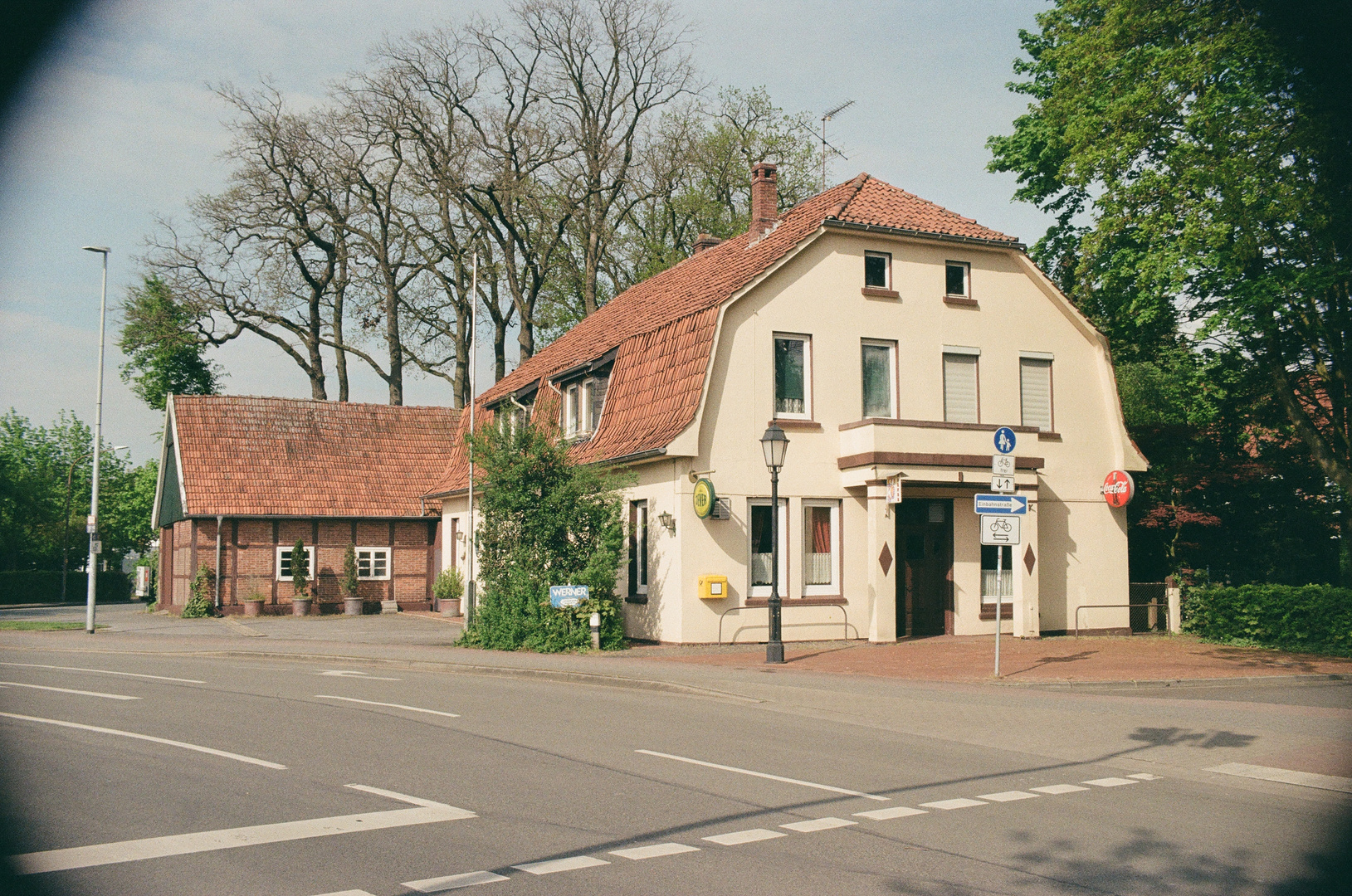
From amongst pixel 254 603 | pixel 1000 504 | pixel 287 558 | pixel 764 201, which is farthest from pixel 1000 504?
pixel 287 558

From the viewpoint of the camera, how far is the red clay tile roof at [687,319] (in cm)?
2248

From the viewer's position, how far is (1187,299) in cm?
2523

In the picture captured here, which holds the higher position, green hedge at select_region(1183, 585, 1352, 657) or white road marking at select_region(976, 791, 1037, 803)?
green hedge at select_region(1183, 585, 1352, 657)

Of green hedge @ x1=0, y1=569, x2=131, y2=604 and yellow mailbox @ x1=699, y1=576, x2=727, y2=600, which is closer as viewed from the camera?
yellow mailbox @ x1=699, y1=576, x2=727, y2=600

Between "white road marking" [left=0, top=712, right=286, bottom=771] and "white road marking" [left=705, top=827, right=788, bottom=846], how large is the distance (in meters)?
3.92

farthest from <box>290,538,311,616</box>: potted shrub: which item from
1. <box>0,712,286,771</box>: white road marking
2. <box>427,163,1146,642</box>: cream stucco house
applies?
<box>0,712,286,771</box>: white road marking

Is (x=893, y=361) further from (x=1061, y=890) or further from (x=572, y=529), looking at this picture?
(x=1061, y=890)

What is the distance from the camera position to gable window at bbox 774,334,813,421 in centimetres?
2308

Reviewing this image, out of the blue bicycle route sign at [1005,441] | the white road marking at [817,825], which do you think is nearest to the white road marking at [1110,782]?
the white road marking at [817,825]

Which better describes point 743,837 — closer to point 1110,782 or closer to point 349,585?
point 1110,782

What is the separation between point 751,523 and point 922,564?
13.4 ft

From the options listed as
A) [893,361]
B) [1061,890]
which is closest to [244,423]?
[893,361]

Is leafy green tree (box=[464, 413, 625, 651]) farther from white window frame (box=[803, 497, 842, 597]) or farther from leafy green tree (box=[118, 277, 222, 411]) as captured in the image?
leafy green tree (box=[118, 277, 222, 411])

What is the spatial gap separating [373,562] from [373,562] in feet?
0.13
